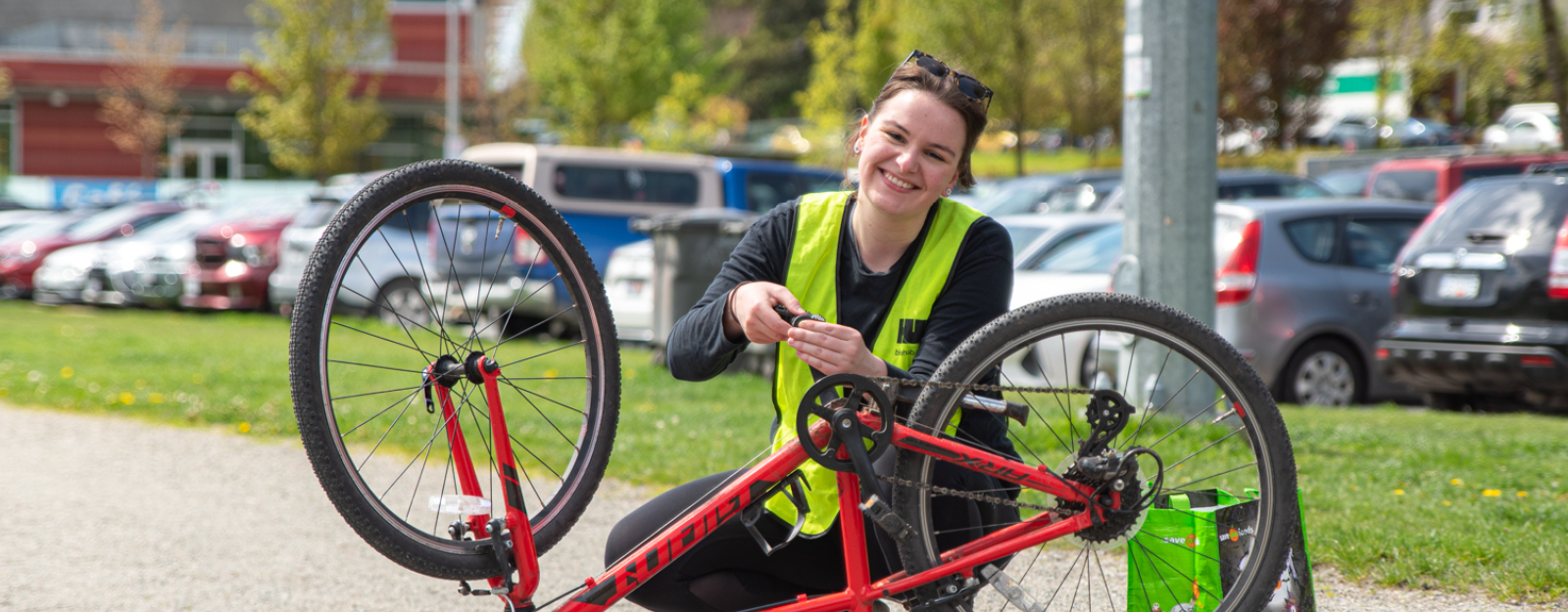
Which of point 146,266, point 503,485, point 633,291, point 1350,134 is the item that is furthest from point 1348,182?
point 1350,134

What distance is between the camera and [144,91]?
4119 centimetres

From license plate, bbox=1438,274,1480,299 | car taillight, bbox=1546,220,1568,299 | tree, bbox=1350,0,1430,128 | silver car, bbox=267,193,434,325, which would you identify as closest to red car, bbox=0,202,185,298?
silver car, bbox=267,193,434,325

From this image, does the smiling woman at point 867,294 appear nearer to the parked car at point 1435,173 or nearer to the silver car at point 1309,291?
the silver car at point 1309,291

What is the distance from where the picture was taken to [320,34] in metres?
35.4

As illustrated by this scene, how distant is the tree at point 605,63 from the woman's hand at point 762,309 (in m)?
29.1

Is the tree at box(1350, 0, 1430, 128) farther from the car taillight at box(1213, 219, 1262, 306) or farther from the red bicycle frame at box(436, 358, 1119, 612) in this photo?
the red bicycle frame at box(436, 358, 1119, 612)

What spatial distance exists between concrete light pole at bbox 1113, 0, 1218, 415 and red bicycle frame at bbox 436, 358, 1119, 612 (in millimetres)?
4163

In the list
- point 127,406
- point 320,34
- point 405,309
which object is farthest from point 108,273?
point 320,34

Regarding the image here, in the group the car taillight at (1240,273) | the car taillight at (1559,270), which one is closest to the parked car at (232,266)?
the car taillight at (1240,273)

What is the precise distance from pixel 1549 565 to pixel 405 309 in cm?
1173

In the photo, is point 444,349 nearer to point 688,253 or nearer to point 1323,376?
point 1323,376

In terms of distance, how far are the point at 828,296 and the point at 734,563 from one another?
60 centimetres

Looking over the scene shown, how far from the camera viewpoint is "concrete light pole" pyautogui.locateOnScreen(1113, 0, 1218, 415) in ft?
21.5

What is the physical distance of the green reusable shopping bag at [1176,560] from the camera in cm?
267
